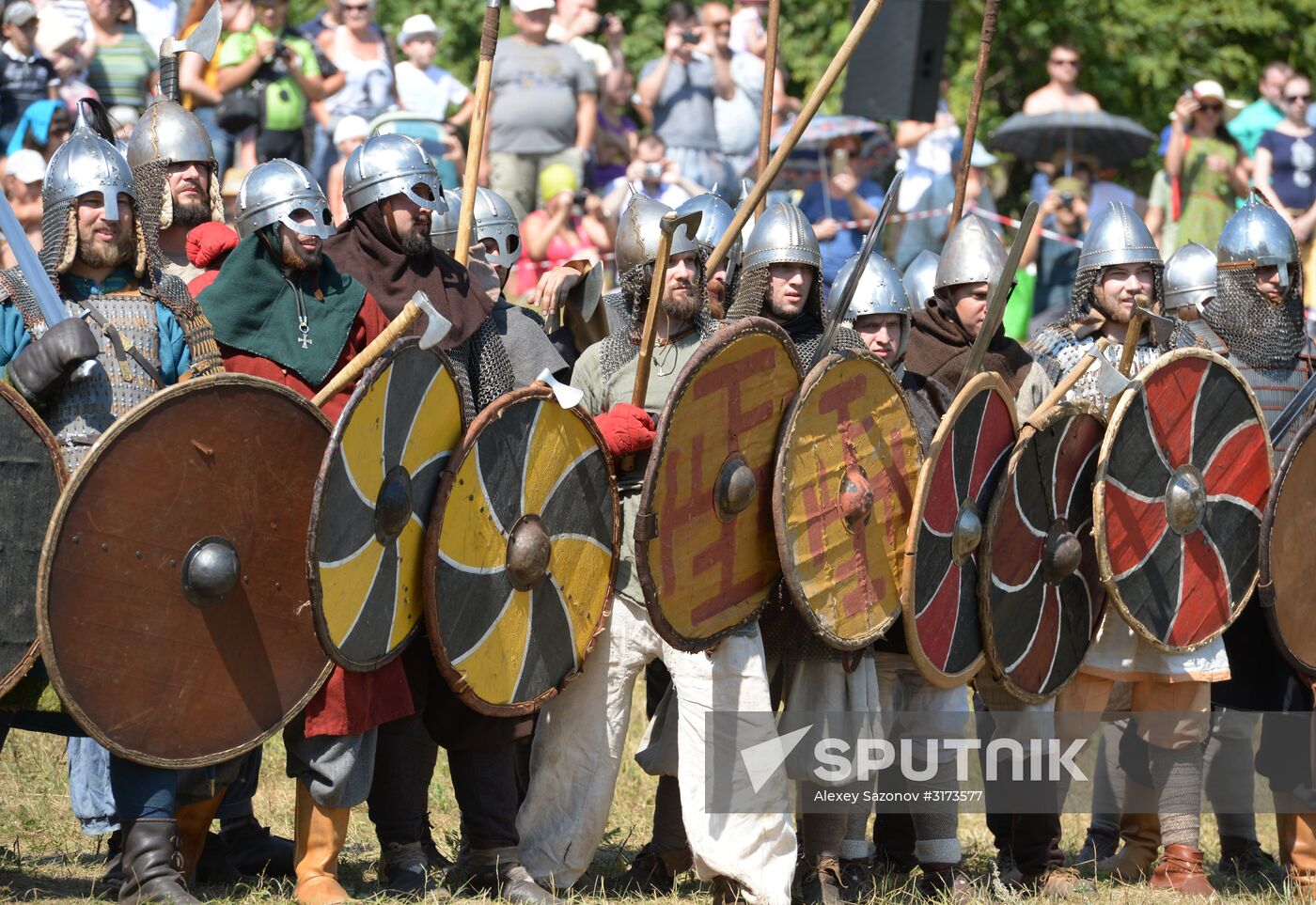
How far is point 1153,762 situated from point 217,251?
3185 mm

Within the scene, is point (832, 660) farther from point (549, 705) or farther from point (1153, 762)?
point (1153, 762)

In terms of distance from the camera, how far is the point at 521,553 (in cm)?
530

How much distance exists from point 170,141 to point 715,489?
7.27ft

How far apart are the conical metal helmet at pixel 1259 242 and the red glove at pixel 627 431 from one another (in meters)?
2.54

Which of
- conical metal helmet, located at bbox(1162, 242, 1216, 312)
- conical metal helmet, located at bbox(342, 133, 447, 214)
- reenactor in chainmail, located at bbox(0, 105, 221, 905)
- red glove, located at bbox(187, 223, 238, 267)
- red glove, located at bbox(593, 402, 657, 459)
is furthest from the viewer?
conical metal helmet, located at bbox(1162, 242, 1216, 312)

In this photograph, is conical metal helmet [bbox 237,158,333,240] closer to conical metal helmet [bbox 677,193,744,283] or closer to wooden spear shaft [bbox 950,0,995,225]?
conical metal helmet [bbox 677,193,744,283]

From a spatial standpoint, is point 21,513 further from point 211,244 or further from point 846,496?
point 846,496

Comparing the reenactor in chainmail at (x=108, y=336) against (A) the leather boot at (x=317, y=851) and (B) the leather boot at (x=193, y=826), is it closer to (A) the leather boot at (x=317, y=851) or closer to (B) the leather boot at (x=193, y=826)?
(B) the leather boot at (x=193, y=826)

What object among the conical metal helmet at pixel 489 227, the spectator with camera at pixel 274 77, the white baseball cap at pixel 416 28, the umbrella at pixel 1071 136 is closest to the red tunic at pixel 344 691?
the conical metal helmet at pixel 489 227

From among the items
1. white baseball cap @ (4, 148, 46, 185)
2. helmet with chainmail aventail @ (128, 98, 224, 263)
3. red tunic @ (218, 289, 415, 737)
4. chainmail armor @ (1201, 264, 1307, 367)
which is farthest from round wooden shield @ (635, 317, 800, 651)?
white baseball cap @ (4, 148, 46, 185)

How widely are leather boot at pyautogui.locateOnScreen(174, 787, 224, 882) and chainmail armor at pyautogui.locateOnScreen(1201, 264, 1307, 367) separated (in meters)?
3.58

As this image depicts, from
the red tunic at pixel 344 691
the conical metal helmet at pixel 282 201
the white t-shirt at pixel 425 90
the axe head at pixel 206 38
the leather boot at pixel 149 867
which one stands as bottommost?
the leather boot at pixel 149 867

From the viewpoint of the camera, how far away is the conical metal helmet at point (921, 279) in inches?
276

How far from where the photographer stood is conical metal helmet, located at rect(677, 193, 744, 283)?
22.7 feet
